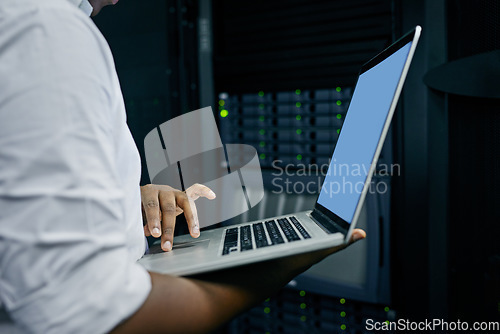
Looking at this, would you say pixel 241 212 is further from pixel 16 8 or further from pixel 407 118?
pixel 16 8

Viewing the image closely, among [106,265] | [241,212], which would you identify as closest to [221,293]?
[106,265]

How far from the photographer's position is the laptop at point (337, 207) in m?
0.45

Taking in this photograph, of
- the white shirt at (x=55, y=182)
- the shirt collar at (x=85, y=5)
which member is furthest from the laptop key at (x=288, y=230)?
the shirt collar at (x=85, y=5)

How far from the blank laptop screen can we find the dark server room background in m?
0.21

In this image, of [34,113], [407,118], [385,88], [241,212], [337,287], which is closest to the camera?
[34,113]

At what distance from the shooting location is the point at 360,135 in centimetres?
62

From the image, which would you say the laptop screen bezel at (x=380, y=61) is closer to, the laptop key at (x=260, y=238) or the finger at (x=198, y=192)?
the laptop key at (x=260, y=238)

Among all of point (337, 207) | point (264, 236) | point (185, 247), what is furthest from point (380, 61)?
point (185, 247)

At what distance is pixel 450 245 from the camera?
0.81 meters

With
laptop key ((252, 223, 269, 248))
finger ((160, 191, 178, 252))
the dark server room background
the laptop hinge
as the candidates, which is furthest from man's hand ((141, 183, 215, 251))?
the dark server room background

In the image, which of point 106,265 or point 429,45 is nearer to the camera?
point 106,265

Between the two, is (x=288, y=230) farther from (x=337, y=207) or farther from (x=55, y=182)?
(x=55, y=182)

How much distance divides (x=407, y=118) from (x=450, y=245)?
311 millimetres

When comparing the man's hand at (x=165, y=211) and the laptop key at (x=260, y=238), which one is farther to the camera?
the man's hand at (x=165, y=211)
